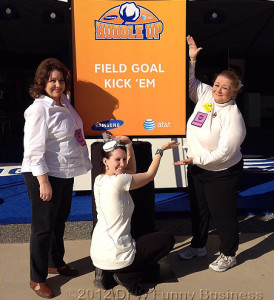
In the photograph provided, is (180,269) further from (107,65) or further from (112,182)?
(107,65)

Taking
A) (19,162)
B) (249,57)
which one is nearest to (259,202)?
(19,162)

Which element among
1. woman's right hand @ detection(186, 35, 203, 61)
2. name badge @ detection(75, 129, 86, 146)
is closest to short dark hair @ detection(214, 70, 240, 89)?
woman's right hand @ detection(186, 35, 203, 61)

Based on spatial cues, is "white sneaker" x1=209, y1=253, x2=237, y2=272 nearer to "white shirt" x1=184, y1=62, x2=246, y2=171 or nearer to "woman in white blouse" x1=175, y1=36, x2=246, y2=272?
"woman in white blouse" x1=175, y1=36, x2=246, y2=272

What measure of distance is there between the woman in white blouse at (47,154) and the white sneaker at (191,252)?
3.70 feet

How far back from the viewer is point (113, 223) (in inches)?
92.0

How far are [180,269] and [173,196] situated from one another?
80.3 inches

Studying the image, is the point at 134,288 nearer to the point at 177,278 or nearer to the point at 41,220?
the point at 177,278

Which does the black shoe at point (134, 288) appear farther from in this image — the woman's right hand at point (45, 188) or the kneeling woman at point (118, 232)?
the woman's right hand at point (45, 188)

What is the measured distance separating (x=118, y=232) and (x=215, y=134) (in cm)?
100

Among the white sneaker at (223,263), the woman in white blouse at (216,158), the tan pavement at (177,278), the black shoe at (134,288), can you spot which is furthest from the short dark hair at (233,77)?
the black shoe at (134,288)

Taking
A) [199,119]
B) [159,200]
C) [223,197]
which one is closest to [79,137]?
[199,119]

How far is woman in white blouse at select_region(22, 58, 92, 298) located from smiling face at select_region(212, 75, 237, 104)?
103 cm

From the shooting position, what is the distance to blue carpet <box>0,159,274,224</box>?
4.05 m

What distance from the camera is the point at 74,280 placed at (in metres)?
2.65
